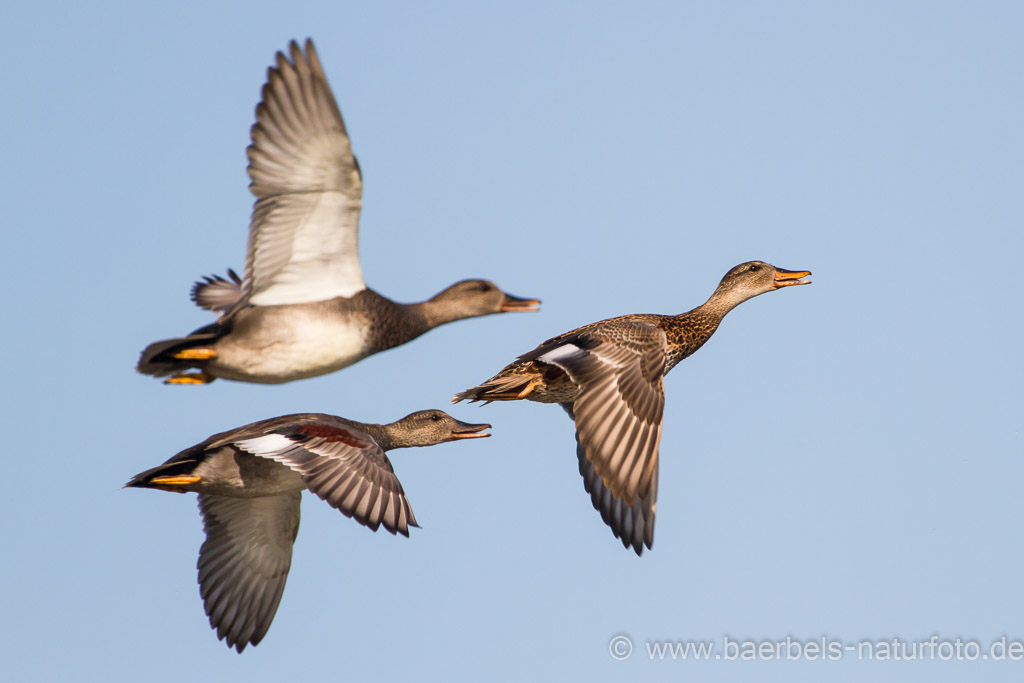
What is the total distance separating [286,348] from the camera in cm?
1098

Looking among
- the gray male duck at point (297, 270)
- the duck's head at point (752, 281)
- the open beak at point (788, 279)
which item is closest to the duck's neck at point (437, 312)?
the gray male duck at point (297, 270)

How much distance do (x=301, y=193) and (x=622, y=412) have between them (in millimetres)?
3293

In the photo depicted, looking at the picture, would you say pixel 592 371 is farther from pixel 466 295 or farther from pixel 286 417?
pixel 286 417

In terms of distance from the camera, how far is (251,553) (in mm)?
14742

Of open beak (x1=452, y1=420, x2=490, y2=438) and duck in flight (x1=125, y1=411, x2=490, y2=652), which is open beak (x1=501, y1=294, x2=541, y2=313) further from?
open beak (x1=452, y1=420, x2=490, y2=438)

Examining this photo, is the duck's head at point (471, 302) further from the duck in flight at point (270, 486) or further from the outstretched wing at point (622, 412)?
the duck in flight at point (270, 486)

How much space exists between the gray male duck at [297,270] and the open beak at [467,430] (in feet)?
10.8

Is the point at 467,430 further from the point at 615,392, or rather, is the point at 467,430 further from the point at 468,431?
the point at 615,392

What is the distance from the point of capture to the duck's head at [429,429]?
14820 mm

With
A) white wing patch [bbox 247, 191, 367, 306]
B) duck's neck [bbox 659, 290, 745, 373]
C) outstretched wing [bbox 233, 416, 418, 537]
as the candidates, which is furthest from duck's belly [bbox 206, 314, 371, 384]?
duck's neck [bbox 659, 290, 745, 373]

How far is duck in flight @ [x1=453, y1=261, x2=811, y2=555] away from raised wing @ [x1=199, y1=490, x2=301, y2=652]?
3.23 metres

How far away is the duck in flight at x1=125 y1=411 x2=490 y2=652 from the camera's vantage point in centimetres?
1164

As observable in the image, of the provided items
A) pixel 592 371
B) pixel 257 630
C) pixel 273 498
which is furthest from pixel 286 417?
pixel 592 371

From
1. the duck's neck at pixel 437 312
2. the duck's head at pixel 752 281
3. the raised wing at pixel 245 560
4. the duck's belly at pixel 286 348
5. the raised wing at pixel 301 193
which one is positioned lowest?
the raised wing at pixel 245 560
